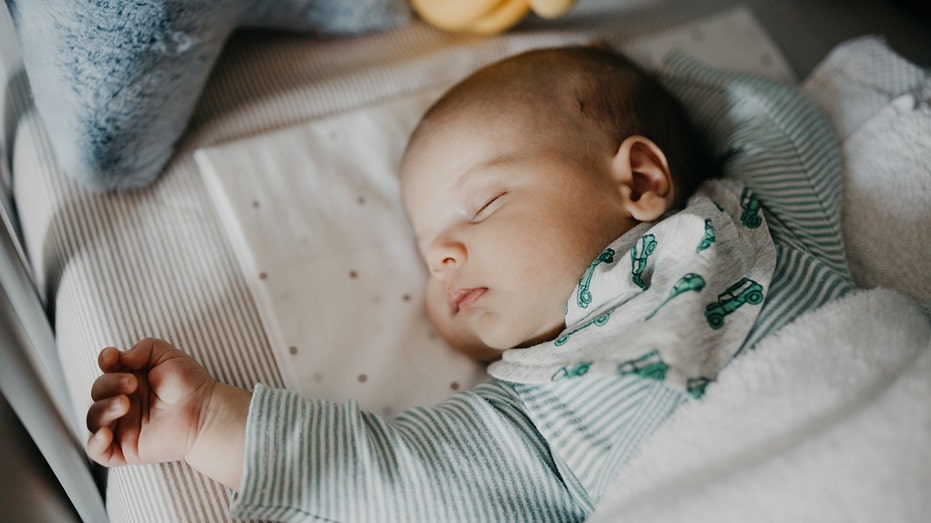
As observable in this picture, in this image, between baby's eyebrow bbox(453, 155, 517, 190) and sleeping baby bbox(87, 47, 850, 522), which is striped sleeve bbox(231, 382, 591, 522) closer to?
sleeping baby bbox(87, 47, 850, 522)

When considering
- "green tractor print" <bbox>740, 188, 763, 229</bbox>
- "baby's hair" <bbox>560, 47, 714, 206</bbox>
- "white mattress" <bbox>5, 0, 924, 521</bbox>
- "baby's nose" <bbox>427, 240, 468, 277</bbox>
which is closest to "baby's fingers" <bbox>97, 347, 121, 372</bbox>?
"white mattress" <bbox>5, 0, 924, 521</bbox>

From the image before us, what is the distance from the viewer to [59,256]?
85cm

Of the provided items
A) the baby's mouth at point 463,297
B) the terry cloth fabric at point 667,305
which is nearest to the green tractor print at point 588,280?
the terry cloth fabric at point 667,305

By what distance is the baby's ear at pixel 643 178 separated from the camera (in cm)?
80

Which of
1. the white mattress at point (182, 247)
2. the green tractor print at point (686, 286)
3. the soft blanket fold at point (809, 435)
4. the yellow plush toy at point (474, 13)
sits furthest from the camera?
the yellow plush toy at point (474, 13)

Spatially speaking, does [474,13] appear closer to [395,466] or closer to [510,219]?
[510,219]

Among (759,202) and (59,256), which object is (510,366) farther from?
(59,256)

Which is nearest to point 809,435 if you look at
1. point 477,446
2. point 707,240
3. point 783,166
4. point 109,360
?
point 707,240

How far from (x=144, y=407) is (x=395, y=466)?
0.25 m

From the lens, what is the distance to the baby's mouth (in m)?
0.80

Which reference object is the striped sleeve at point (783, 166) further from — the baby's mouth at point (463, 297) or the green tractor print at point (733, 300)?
the baby's mouth at point (463, 297)

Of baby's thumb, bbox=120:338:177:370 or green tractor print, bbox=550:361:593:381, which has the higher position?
baby's thumb, bbox=120:338:177:370

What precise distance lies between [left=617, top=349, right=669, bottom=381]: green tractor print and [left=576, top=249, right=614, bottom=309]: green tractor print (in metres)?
0.11

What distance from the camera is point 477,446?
→ 736 mm
